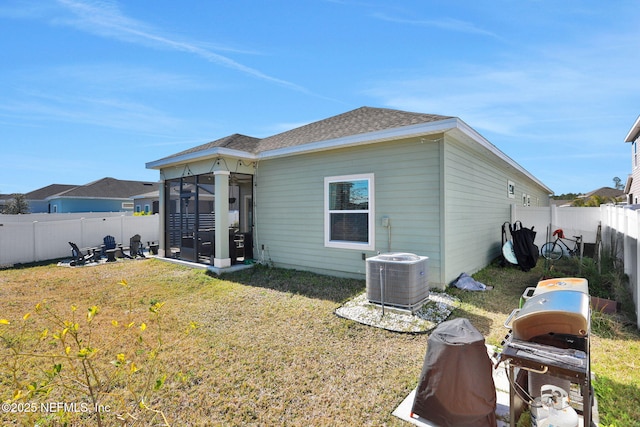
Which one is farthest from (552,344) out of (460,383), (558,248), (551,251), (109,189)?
(109,189)

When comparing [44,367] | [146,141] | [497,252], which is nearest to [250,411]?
[44,367]

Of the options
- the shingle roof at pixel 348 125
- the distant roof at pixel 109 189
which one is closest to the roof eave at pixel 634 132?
the shingle roof at pixel 348 125

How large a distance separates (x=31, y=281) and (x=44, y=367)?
578cm

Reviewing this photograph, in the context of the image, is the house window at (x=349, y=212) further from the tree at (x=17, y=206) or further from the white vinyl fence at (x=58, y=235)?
the tree at (x=17, y=206)

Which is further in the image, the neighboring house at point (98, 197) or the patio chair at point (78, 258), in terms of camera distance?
the neighboring house at point (98, 197)

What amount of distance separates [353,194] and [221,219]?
3505 millimetres

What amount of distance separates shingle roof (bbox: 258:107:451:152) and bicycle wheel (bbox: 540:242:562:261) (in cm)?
628

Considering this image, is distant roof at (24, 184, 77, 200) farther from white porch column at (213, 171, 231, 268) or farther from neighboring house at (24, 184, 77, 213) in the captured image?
white porch column at (213, 171, 231, 268)

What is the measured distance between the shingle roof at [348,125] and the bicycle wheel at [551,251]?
6276mm

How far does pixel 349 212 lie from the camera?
655cm

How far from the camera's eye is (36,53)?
6.21m

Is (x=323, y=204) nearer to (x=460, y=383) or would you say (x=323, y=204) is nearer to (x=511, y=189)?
(x=460, y=383)

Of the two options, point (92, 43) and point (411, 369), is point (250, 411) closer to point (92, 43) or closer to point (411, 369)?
point (411, 369)

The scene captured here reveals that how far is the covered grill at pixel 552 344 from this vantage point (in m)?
1.76
